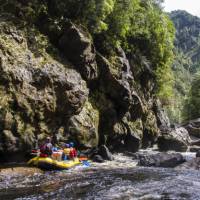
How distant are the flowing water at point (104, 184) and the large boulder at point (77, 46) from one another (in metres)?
9.26

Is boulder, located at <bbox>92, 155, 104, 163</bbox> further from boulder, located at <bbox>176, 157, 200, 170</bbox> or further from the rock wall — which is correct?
boulder, located at <bbox>176, 157, 200, 170</bbox>

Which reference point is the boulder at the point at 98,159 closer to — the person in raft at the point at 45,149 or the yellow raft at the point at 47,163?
the yellow raft at the point at 47,163

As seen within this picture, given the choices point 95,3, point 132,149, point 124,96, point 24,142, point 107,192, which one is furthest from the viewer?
point 132,149

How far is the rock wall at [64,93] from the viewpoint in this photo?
2491cm

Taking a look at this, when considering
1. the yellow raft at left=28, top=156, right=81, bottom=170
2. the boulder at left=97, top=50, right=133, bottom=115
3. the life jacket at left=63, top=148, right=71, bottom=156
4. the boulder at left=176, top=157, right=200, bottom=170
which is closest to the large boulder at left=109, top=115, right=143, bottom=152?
the boulder at left=97, top=50, right=133, bottom=115

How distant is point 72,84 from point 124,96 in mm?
8345

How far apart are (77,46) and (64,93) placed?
16.6ft

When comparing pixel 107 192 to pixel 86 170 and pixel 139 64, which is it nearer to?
pixel 86 170

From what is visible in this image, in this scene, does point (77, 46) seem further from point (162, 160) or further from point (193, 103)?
point (193, 103)

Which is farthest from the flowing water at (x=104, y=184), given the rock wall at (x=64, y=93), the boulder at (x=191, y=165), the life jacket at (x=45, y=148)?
the rock wall at (x=64, y=93)

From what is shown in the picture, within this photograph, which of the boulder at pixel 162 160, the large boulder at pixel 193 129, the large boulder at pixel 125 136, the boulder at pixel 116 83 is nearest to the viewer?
the boulder at pixel 162 160

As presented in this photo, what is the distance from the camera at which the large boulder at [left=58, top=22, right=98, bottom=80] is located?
102ft

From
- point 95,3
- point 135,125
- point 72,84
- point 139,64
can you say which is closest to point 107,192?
point 72,84

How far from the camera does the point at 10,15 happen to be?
29.3 meters
